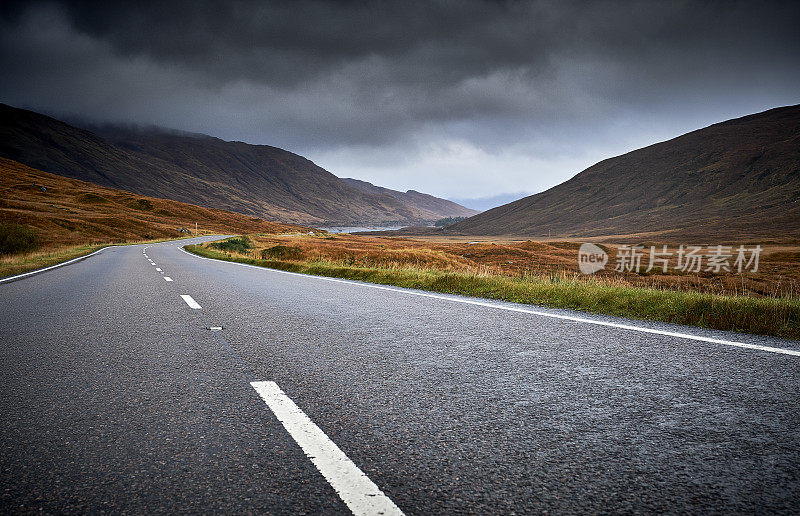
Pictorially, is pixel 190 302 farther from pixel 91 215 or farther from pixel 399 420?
pixel 91 215

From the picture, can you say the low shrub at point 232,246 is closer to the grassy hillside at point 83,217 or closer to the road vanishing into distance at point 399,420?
the grassy hillside at point 83,217

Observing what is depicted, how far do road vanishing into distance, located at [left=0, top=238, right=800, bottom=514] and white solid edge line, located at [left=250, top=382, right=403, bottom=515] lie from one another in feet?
0.04

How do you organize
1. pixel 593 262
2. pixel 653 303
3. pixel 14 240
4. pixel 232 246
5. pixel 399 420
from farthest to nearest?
1. pixel 593 262
2. pixel 232 246
3. pixel 14 240
4. pixel 653 303
5. pixel 399 420

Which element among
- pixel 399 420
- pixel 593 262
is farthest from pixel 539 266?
pixel 399 420

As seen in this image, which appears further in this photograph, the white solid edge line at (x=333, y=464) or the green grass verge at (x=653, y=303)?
the green grass verge at (x=653, y=303)

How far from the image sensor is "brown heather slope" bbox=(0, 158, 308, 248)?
219ft

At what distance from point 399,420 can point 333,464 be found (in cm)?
69

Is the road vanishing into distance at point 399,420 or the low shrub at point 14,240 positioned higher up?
the road vanishing into distance at point 399,420

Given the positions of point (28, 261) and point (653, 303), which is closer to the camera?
point (653, 303)

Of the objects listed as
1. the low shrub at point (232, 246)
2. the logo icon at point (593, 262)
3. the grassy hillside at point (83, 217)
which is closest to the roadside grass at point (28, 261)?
the grassy hillside at point (83, 217)

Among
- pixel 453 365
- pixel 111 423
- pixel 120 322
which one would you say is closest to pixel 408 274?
pixel 120 322

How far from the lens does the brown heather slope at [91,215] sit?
66.7 metres

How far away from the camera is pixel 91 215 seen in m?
90.3

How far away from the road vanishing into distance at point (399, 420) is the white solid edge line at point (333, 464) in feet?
0.04
